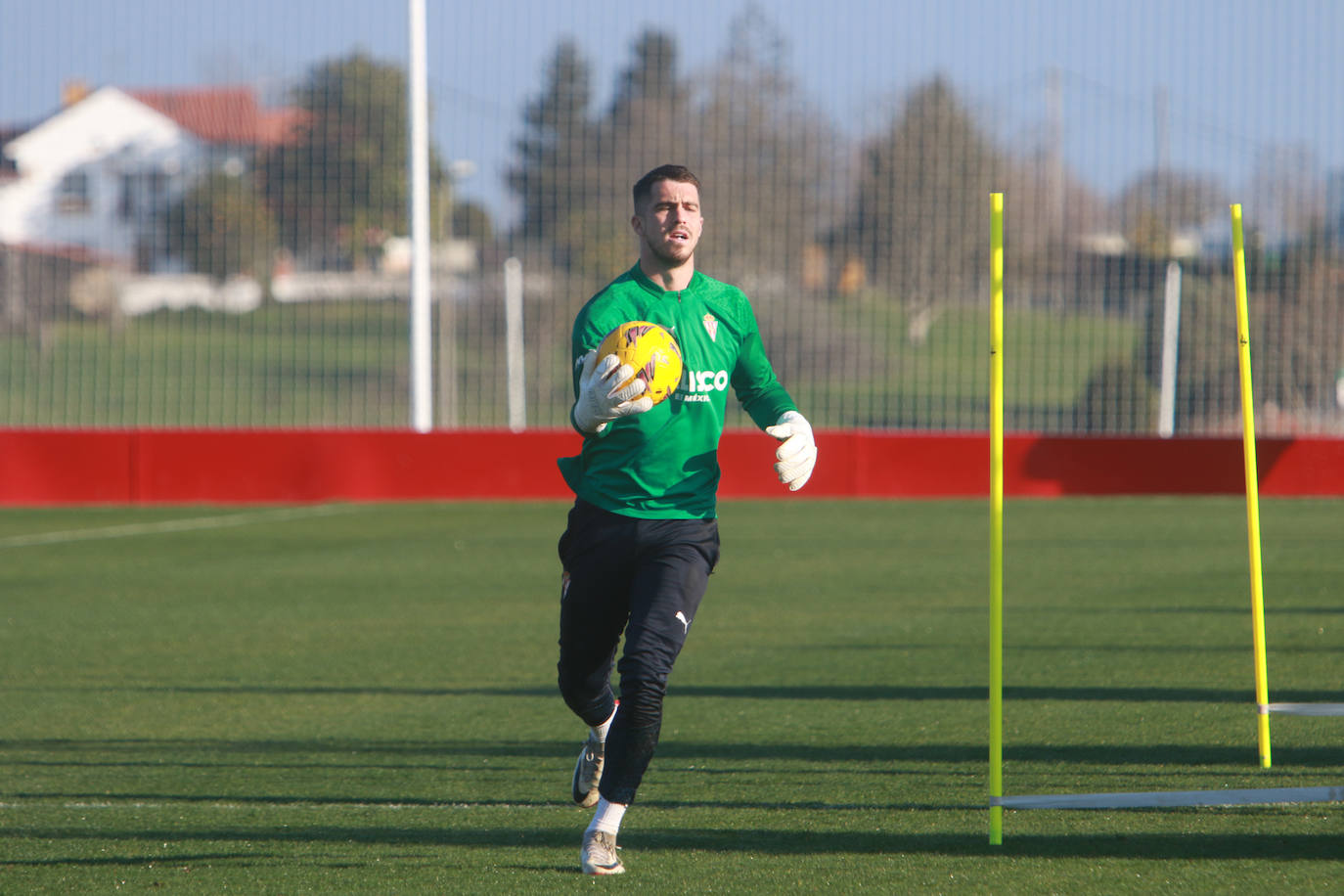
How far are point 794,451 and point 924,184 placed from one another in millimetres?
13296

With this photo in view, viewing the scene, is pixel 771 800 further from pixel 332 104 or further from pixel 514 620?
pixel 332 104

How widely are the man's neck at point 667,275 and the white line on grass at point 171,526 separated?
10.2m

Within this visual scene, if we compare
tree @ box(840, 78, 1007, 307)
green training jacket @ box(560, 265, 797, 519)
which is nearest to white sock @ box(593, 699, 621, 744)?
green training jacket @ box(560, 265, 797, 519)

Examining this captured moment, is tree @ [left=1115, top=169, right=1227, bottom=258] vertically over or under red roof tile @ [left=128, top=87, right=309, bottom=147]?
under

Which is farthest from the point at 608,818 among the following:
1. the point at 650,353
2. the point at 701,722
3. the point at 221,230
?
the point at 221,230

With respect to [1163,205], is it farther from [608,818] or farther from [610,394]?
[608,818]

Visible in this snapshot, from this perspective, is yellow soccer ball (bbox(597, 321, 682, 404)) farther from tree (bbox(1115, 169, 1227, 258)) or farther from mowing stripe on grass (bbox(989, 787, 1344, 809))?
tree (bbox(1115, 169, 1227, 258))

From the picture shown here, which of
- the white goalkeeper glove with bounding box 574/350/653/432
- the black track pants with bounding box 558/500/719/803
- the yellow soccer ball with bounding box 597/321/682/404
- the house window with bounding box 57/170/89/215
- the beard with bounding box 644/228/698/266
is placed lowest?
the black track pants with bounding box 558/500/719/803

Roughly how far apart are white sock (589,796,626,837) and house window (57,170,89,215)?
14.9 meters

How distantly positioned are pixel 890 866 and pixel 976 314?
12.9m

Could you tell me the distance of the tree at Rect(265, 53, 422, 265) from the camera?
18078 mm

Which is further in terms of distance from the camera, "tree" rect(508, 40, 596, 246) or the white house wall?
"tree" rect(508, 40, 596, 246)

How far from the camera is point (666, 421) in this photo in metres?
5.05

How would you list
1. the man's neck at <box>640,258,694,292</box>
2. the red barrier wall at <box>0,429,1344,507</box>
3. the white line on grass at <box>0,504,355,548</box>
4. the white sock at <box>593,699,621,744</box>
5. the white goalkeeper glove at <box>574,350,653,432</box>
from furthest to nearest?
the red barrier wall at <box>0,429,1344,507</box> < the white line on grass at <box>0,504,355,548</box> < the white sock at <box>593,699,621,744</box> < the man's neck at <box>640,258,694,292</box> < the white goalkeeper glove at <box>574,350,653,432</box>
